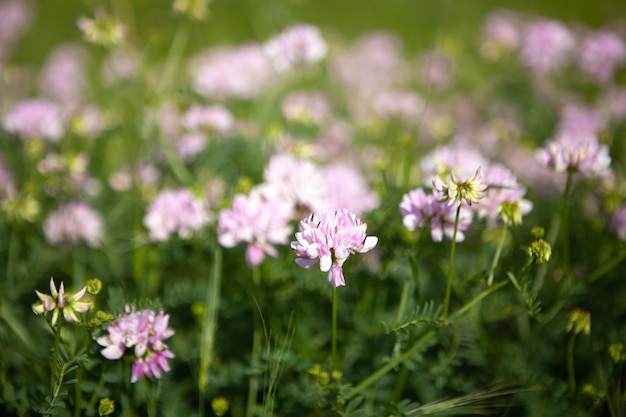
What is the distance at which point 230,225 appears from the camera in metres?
1.19

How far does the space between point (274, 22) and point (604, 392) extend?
1925 millimetres

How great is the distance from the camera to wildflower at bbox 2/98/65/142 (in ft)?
6.16

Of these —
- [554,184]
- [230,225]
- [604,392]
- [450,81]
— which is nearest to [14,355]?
[230,225]

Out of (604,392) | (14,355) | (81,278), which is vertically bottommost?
(14,355)

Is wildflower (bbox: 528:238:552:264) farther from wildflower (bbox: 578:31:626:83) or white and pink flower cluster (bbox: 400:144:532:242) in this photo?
wildflower (bbox: 578:31:626:83)

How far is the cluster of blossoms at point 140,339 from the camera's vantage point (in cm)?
102

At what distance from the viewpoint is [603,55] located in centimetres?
213

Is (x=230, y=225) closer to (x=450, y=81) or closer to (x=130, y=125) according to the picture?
(x=130, y=125)

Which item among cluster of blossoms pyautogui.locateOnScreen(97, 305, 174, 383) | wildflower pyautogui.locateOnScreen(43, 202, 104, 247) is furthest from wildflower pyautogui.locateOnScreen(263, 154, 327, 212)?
wildflower pyautogui.locateOnScreen(43, 202, 104, 247)

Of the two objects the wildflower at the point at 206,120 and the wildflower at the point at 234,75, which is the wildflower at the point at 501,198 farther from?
the wildflower at the point at 234,75

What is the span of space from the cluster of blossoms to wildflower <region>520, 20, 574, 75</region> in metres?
1.82

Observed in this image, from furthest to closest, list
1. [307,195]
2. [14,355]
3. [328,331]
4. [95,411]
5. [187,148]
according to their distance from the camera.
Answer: [187,148], [328,331], [14,355], [307,195], [95,411]

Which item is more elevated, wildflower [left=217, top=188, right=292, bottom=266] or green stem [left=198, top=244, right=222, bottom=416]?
wildflower [left=217, top=188, right=292, bottom=266]

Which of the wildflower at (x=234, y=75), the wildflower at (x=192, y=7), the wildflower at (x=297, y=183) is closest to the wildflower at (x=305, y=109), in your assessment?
the wildflower at (x=234, y=75)
